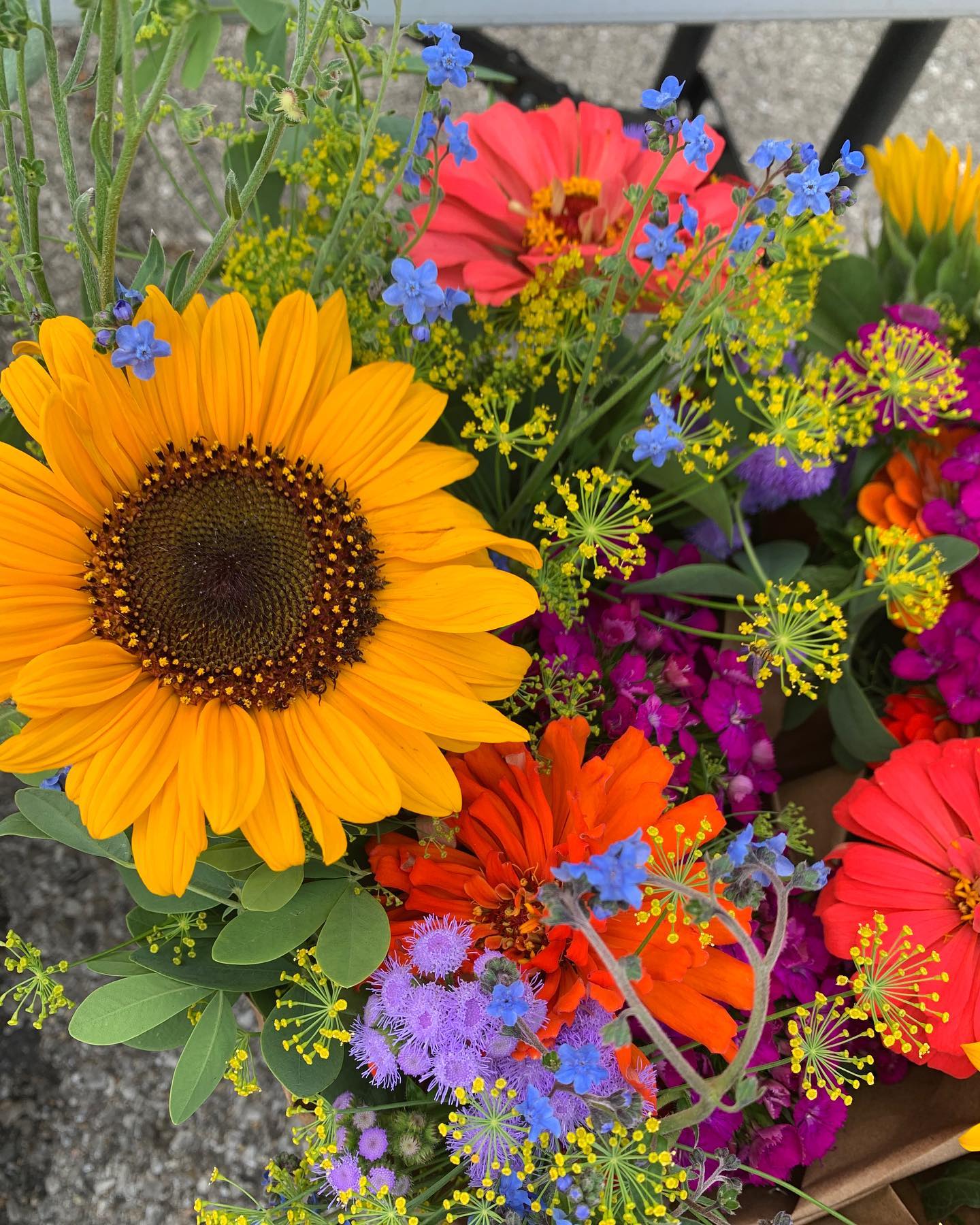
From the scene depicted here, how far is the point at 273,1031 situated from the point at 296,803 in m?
0.13

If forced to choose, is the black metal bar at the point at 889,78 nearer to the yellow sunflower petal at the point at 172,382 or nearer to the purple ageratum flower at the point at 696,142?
the purple ageratum flower at the point at 696,142

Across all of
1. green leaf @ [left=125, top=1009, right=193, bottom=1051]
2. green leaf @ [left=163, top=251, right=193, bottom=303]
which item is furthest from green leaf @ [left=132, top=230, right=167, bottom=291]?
green leaf @ [left=125, top=1009, right=193, bottom=1051]

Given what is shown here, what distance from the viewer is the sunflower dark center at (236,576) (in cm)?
57

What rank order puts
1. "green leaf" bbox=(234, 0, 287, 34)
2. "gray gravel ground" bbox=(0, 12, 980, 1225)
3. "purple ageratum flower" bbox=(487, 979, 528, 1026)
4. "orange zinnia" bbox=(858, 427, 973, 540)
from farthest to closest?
"gray gravel ground" bbox=(0, 12, 980, 1225) < "orange zinnia" bbox=(858, 427, 973, 540) < "green leaf" bbox=(234, 0, 287, 34) < "purple ageratum flower" bbox=(487, 979, 528, 1026)

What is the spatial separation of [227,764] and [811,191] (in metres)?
0.41

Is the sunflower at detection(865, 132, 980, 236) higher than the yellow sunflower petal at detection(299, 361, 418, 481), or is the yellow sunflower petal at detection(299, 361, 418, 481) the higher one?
the sunflower at detection(865, 132, 980, 236)

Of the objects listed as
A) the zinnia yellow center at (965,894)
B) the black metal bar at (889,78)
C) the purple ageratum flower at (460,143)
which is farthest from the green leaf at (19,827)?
the black metal bar at (889,78)

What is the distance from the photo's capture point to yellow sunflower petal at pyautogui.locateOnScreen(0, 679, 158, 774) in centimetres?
50

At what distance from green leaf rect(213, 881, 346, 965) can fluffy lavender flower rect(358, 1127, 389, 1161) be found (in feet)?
0.40

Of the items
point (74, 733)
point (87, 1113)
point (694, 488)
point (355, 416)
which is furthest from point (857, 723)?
point (87, 1113)

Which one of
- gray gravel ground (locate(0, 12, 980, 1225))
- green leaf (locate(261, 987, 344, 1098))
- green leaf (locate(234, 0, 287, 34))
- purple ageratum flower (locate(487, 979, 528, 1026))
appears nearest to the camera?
purple ageratum flower (locate(487, 979, 528, 1026))

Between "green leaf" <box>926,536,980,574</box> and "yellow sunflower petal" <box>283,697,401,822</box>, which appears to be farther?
"green leaf" <box>926,536,980,574</box>

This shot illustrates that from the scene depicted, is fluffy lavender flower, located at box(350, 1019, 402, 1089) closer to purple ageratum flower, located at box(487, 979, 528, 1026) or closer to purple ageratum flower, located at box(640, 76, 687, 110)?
purple ageratum flower, located at box(487, 979, 528, 1026)

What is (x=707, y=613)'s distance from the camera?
0.73 metres
